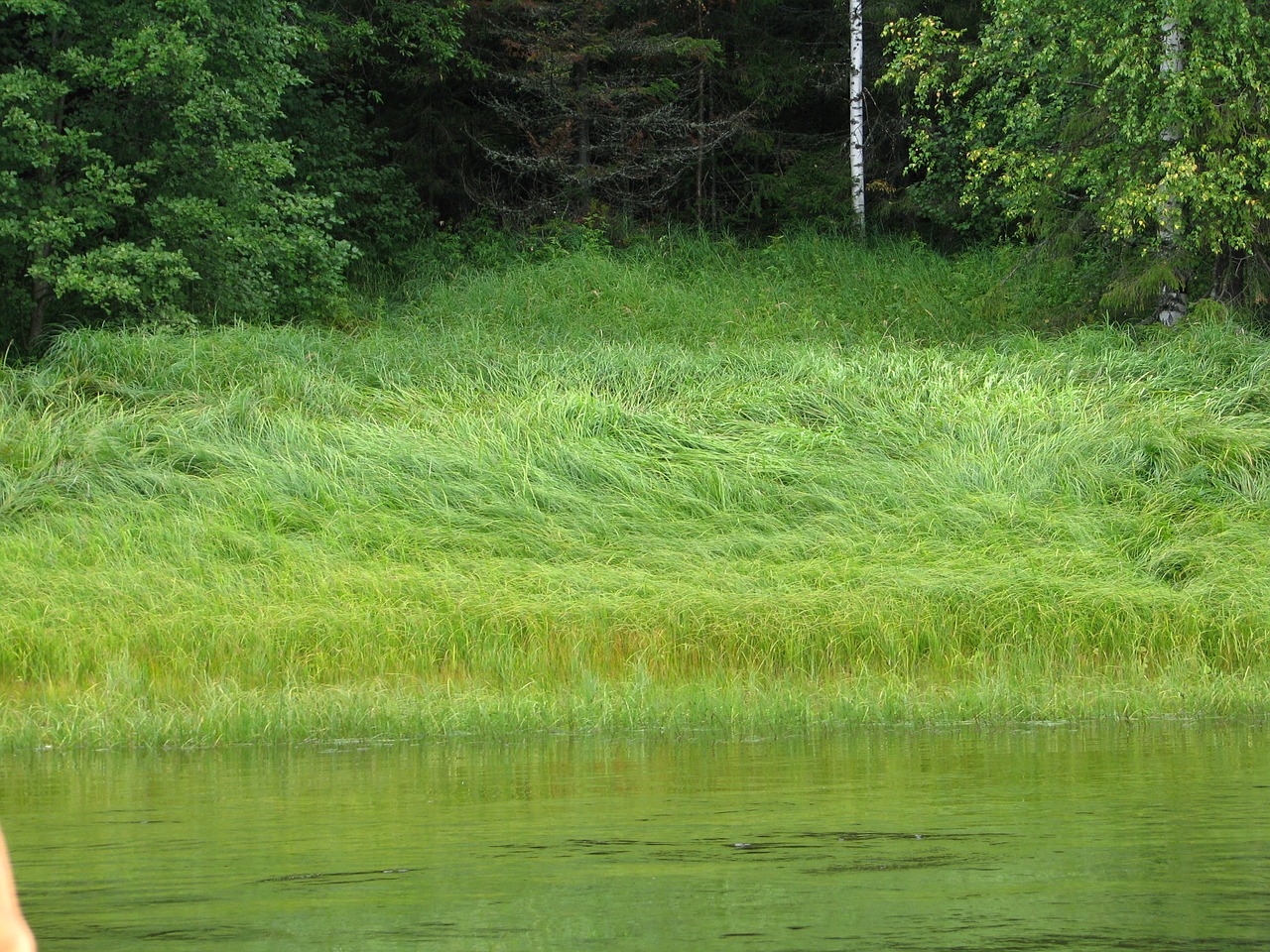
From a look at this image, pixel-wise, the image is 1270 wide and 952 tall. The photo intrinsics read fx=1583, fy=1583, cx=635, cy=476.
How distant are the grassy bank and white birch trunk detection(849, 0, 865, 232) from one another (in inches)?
275

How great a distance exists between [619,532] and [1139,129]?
8693mm

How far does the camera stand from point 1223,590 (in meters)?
Result: 11.7

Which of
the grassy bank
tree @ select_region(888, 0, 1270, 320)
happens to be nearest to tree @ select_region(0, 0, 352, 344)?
the grassy bank

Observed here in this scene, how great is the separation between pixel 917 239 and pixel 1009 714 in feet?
61.8

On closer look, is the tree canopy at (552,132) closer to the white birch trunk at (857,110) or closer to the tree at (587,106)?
the tree at (587,106)

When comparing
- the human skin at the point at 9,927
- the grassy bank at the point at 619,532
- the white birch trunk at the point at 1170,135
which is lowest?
the grassy bank at the point at 619,532

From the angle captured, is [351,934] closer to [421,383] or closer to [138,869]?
[138,869]

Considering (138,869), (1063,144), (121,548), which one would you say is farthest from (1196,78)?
(138,869)

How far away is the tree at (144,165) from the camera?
60.2 ft

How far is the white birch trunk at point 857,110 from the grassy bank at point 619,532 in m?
6.99

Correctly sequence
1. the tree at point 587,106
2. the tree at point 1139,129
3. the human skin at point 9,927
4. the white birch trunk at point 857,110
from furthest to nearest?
the white birch trunk at point 857,110 → the tree at point 587,106 → the tree at point 1139,129 → the human skin at point 9,927

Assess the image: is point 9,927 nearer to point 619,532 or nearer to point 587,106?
point 619,532

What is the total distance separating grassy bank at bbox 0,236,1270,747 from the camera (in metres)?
9.72

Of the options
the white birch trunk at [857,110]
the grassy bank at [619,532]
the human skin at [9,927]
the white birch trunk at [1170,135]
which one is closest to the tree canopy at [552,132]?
the white birch trunk at [1170,135]
